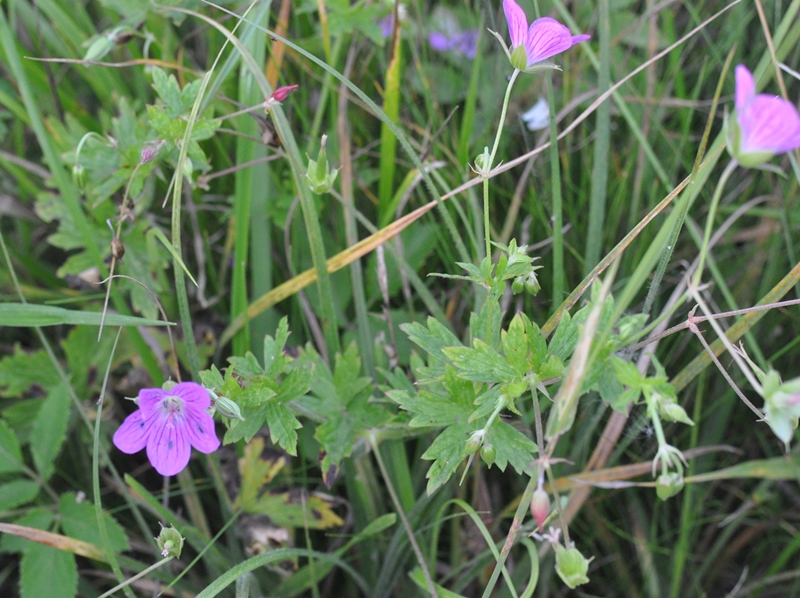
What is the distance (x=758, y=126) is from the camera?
2.24 ft

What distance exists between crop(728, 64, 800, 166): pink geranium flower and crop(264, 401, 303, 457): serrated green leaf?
686 millimetres

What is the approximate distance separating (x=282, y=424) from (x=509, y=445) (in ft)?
1.13

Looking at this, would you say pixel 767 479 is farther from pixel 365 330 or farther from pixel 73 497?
pixel 73 497

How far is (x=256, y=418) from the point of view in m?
1.05

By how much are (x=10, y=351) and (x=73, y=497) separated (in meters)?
0.53

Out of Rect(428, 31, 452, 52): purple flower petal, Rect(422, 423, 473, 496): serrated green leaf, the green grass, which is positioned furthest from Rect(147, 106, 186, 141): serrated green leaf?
Rect(428, 31, 452, 52): purple flower petal

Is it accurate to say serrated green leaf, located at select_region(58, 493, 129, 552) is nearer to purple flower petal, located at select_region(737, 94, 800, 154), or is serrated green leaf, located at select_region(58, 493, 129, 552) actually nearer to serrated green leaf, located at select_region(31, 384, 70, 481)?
serrated green leaf, located at select_region(31, 384, 70, 481)

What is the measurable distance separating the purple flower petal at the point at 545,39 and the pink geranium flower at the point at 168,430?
2.25 feet

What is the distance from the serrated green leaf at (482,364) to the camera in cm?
92

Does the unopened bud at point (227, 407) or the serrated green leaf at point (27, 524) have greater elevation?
the unopened bud at point (227, 407)

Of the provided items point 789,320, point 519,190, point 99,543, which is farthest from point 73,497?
Answer: point 789,320

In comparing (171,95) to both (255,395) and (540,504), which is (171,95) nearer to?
(255,395)

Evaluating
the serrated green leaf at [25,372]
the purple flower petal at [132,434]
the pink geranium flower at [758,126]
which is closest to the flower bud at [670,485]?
the pink geranium flower at [758,126]

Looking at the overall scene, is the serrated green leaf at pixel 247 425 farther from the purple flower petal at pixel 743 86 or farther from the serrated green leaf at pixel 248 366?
the purple flower petal at pixel 743 86
